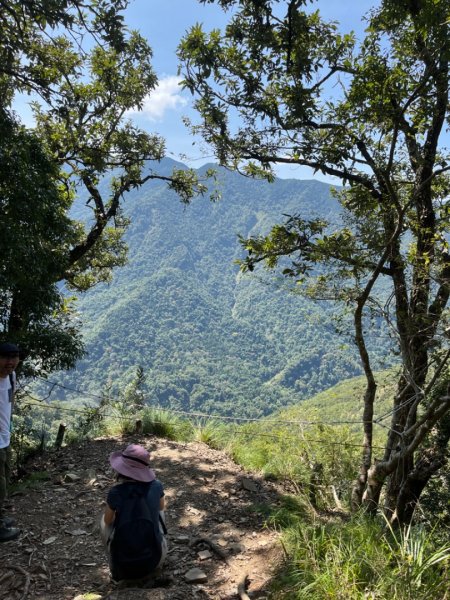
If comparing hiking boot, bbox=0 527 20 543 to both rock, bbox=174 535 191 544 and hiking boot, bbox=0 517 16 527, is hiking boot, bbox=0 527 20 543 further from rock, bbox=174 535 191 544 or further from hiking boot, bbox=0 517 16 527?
rock, bbox=174 535 191 544

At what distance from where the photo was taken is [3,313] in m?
5.76

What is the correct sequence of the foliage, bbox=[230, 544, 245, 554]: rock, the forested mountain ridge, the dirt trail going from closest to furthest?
the foliage
the dirt trail
bbox=[230, 544, 245, 554]: rock
the forested mountain ridge

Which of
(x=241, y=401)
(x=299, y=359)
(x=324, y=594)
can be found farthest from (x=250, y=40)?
(x=299, y=359)

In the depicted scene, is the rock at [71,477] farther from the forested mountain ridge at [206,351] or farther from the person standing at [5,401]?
the forested mountain ridge at [206,351]

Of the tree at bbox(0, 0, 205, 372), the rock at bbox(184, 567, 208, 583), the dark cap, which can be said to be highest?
the tree at bbox(0, 0, 205, 372)

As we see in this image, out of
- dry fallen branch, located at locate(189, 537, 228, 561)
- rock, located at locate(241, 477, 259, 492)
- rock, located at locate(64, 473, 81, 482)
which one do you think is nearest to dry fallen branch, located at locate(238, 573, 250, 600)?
dry fallen branch, located at locate(189, 537, 228, 561)

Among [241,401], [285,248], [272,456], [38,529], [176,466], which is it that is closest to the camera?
[38,529]

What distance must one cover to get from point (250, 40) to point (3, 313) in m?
4.47

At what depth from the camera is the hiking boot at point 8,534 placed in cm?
404

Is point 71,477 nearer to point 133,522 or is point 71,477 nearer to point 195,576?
point 195,576

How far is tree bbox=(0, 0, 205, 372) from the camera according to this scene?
4875 mm

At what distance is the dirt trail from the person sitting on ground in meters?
0.18

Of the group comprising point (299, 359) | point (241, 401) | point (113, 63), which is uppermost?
point (113, 63)

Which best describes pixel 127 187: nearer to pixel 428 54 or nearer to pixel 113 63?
pixel 113 63
